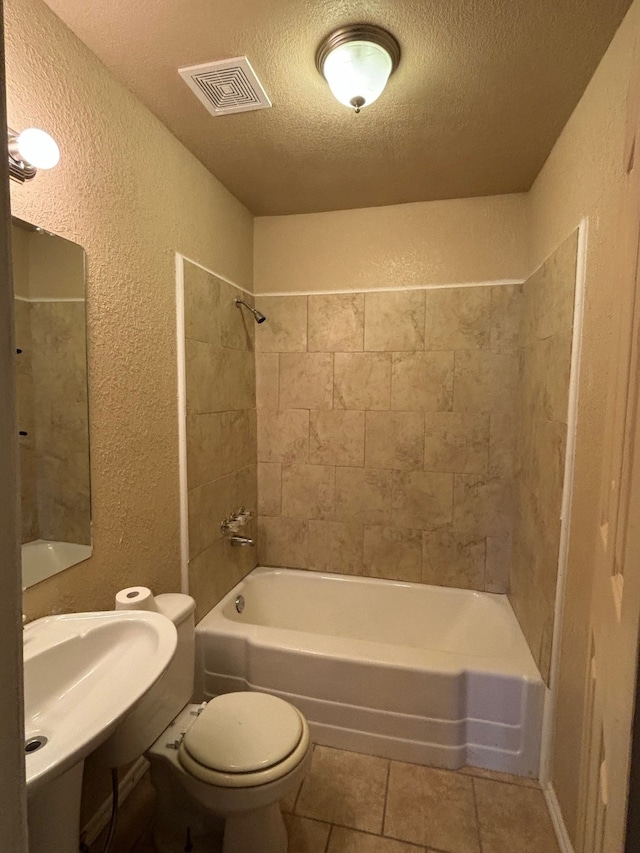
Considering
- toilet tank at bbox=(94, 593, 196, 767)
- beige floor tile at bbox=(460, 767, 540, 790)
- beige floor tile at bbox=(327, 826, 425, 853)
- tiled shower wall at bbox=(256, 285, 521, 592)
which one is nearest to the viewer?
toilet tank at bbox=(94, 593, 196, 767)

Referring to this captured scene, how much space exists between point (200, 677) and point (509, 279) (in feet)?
8.03

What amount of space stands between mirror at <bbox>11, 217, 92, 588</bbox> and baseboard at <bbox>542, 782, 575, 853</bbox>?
5.84 feet

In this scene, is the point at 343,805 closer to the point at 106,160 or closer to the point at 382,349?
the point at 382,349

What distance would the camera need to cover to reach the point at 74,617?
119 centimetres

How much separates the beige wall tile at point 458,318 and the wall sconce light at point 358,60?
1.13 metres

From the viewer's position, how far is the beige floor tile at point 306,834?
4.58 feet

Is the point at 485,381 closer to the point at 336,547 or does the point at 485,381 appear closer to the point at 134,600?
the point at 336,547

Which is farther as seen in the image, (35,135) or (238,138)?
(238,138)

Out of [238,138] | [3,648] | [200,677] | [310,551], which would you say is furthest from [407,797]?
[238,138]

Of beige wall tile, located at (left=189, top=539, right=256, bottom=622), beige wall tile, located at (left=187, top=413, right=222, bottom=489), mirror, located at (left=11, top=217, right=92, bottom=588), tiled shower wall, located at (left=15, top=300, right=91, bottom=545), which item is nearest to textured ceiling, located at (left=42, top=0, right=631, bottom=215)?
mirror, located at (left=11, top=217, right=92, bottom=588)

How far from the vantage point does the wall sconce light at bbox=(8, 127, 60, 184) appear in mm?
1034

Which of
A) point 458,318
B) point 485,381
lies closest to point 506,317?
point 458,318

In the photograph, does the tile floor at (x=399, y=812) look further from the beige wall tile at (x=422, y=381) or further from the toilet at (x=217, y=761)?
the beige wall tile at (x=422, y=381)

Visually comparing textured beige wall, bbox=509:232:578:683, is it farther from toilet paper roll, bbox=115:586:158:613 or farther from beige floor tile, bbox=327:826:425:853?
toilet paper roll, bbox=115:586:158:613
